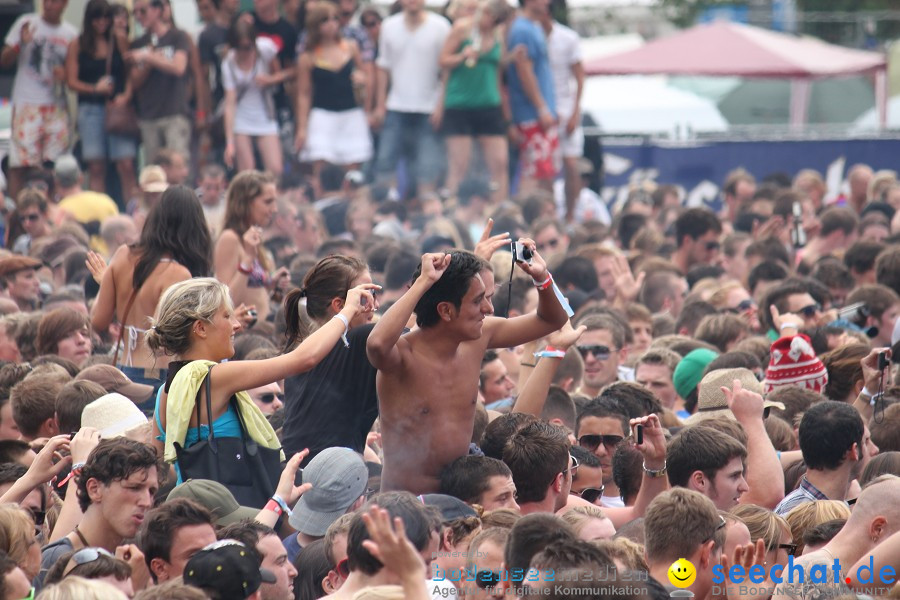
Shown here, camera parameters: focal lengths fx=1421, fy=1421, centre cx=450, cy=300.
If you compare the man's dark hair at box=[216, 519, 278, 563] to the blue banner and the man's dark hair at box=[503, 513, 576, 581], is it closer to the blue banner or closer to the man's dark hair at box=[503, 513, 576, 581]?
the man's dark hair at box=[503, 513, 576, 581]

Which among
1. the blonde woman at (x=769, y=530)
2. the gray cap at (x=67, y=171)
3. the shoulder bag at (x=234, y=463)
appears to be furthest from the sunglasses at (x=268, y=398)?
the gray cap at (x=67, y=171)

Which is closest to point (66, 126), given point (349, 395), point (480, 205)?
point (480, 205)

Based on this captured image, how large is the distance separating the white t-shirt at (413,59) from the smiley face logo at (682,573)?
37.7 ft

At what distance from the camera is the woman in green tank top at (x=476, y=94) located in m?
15.5

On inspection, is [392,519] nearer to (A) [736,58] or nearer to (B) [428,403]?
(B) [428,403]

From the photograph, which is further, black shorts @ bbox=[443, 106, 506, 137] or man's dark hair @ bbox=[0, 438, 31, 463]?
black shorts @ bbox=[443, 106, 506, 137]

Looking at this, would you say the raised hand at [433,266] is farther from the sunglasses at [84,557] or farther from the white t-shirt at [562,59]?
the white t-shirt at [562,59]

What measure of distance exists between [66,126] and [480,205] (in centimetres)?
446

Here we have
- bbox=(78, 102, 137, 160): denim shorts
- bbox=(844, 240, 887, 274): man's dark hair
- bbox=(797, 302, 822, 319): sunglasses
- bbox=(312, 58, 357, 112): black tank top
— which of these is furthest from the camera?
bbox=(312, 58, 357, 112): black tank top

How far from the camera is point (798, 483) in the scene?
6.52 meters

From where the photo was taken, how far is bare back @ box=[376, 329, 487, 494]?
5.48m

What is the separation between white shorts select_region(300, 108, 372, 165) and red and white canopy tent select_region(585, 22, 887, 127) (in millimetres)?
8241

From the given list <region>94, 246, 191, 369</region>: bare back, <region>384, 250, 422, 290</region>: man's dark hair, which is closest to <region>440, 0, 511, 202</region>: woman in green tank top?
<region>384, 250, 422, 290</region>: man's dark hair

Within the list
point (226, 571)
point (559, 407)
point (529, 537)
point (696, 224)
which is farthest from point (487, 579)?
point (696, 224)
